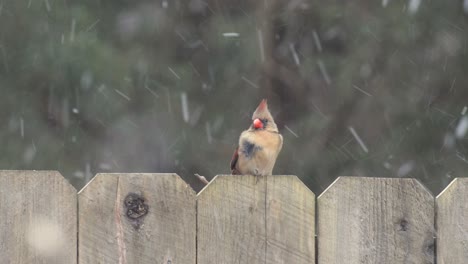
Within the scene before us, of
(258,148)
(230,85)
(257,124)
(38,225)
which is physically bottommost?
(38,225)

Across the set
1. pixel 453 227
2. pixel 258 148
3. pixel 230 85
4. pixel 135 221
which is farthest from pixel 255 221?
pixel 230 85

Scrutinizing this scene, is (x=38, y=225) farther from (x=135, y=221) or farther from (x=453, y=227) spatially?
(x=453, y=227)

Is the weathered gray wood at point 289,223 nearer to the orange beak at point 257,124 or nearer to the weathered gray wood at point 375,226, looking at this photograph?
the weathered gray wood at point 375,226

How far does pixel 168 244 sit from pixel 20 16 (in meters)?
4.78

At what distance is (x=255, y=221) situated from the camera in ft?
6.86

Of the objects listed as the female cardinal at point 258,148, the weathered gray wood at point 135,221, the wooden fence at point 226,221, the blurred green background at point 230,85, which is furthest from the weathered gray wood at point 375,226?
the blurred green background at point 230,85

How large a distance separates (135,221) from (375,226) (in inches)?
23.3

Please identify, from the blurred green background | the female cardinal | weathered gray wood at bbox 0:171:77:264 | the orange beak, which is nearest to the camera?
weathered gray wood at bbox 0:171:77:264

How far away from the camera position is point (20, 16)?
6473mm

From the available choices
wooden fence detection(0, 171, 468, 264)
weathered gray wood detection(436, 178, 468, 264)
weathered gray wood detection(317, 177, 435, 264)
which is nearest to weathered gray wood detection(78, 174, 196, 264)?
wooden fence detection(0, 171, 468, 264)

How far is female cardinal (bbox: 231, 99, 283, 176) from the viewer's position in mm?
3279

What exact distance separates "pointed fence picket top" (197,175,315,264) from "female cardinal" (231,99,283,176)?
1132 mm

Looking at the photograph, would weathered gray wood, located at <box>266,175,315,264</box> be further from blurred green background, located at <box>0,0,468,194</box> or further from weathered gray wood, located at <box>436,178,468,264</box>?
blurred green background, located at <box>0,0,468,194</box>

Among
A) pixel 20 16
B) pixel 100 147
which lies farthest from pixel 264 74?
pixel 20 16
